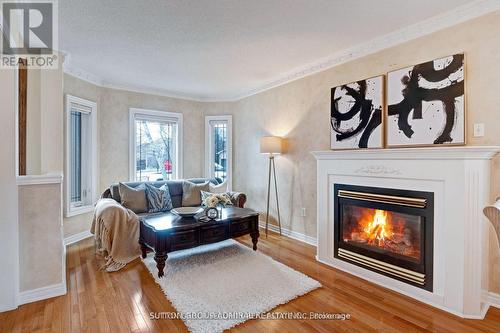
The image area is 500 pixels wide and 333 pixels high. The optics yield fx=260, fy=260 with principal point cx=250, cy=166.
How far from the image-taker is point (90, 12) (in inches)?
93.8

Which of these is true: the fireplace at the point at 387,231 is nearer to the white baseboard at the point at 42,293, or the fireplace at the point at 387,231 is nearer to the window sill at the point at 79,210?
the white baseboard at the point at 42,293

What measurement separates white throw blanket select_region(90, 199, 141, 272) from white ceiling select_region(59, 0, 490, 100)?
197 centimetres

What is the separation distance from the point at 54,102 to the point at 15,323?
2.07m

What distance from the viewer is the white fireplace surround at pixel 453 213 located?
6.82ft

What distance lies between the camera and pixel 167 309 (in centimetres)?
218

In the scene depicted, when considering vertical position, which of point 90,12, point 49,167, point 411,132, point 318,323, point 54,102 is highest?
point 90,12

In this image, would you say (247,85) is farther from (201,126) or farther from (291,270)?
(291,270)

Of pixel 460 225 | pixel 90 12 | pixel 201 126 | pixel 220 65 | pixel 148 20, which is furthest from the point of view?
pixel 201 126

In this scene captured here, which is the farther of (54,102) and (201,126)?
(201,126)

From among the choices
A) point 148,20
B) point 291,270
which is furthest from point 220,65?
point 291,270

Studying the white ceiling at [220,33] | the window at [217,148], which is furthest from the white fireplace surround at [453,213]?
the window at [217,148]

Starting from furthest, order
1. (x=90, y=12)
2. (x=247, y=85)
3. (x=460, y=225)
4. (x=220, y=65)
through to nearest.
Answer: (x=247, y=85)
(x=220, y=65)
(x=90, y=12)
(x=460, y=225)

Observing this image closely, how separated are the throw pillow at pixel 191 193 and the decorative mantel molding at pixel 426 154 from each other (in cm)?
223

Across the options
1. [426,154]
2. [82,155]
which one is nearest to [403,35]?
[426,154]
